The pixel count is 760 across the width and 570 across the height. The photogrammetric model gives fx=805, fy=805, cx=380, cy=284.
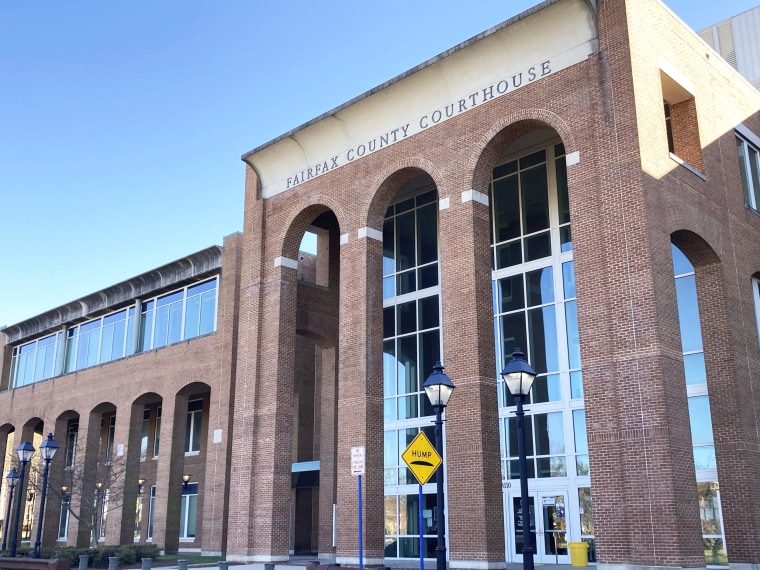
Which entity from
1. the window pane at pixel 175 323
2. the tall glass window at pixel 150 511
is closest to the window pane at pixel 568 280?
the window pane at pixel 175 323

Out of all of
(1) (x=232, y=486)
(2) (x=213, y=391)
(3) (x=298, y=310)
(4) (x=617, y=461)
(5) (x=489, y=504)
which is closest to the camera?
(4) (x=617, y=461)

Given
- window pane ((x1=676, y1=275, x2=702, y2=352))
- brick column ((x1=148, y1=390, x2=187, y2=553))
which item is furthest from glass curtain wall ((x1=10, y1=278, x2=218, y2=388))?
window pane ((x1=676, y1=275, x2=702, y2=352))

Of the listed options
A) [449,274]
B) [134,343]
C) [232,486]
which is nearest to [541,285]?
[449,274]

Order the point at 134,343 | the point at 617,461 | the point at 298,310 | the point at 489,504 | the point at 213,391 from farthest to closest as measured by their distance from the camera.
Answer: the point at 134,343 < the point at 213,391 < the point at 298,310 < the point at 489,504 < the point at 617,461

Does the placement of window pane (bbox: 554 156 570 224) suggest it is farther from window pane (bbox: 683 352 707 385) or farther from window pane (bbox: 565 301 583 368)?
window pane (bbox: 683 352 707 385)

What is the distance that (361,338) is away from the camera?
82.1 ft

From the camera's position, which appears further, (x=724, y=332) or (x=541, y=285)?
(x=541, y=285)

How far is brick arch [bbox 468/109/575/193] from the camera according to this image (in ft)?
72.4

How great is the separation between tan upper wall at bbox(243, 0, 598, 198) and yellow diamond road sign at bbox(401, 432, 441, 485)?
11.7 meters

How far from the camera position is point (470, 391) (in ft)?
70.9

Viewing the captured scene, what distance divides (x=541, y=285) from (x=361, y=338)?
6.26 metres

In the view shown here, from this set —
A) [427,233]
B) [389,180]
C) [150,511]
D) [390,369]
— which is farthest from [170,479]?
[389,180]

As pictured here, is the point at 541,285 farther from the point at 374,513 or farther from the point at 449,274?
the point at 374,513

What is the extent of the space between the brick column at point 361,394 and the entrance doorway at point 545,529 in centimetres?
456
